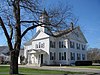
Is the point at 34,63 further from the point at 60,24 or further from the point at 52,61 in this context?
the point at 60,24

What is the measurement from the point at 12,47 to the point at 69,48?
33638 millimetres

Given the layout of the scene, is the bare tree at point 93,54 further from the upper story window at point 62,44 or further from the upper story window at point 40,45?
the upper story window at point 40,45

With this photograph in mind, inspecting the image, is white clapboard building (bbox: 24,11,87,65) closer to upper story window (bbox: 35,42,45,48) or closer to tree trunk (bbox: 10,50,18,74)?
upper story window (bbox: 35,42,45,48)

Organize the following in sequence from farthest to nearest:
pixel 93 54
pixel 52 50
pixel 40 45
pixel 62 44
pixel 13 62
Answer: pixel 93 54
pixel 40 45
pixel 62 44
pixel 52 50
pixel 13 62

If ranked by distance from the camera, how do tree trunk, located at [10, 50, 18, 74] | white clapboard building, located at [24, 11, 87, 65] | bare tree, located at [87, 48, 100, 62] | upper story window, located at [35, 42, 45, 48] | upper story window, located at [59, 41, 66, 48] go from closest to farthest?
1. tree trunk, located at [10, 50, 18, 74]
2. white clapboard building, located at [24, 11, 87, 65]
3. upper story window, located at [59, 41, 66, 48]
4. upper story window, located at [35, 42, 45, 48]
5. bare tree, located at [87, 48, 100, 62]

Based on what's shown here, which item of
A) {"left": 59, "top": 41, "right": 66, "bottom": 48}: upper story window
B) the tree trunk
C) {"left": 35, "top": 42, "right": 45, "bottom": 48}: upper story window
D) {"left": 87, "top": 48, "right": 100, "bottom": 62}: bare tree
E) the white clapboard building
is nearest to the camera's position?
the tree trunk

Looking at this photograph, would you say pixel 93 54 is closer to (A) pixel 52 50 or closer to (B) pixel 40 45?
(B) pixel 40 45

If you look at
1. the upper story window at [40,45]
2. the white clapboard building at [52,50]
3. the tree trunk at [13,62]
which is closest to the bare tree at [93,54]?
the white clapboard building at [52,50]

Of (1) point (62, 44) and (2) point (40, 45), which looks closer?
(1) point (62, 44)

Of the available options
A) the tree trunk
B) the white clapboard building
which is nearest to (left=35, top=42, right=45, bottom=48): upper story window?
the white clapboard building

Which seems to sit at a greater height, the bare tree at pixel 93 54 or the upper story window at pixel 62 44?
the upper story window at pixel 62 44

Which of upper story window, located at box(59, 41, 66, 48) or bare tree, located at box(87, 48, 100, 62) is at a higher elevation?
upper story window, located at box(59, 41, 66, 48)

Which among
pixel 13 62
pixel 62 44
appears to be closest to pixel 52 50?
pixel 62 44

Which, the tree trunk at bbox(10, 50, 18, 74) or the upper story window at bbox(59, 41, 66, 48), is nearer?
the tree trunk at bbox(10, 50, 18, 74)
